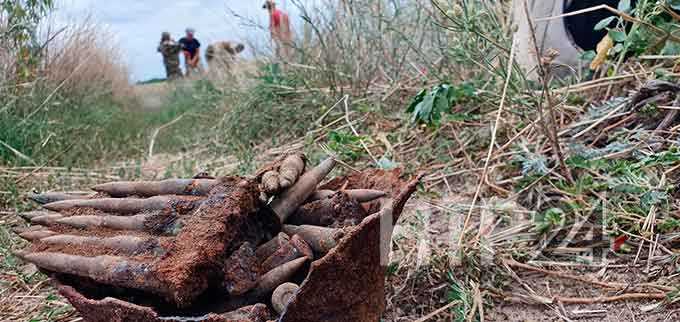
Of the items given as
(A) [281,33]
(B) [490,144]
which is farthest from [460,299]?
Answer: (A) [281,33]

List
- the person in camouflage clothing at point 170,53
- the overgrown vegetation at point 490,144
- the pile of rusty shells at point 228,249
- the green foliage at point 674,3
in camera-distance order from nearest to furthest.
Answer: the pile of rusty shells at point 228,249 → the overgrown vegetation at point 490,144 → the green foliage at point 674,3 → the person in camouflage clothing at point 170,53

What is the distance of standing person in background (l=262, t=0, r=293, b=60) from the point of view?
5014 millimetres

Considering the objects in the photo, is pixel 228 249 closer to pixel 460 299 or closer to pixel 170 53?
pixel 460 299

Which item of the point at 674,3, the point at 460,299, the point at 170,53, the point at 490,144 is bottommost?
the point at 460,299

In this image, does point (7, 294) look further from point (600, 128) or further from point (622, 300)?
point (600, 128)

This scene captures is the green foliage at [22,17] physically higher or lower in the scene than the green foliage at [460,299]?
higher

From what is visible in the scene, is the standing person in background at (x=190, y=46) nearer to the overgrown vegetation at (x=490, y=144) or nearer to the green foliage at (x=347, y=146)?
the overgrown vegetation at (x=490, y=144)

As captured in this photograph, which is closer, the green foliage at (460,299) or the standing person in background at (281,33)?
the green foliage at (460,299)

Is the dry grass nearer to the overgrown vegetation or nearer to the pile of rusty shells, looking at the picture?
the overgrown vegetation

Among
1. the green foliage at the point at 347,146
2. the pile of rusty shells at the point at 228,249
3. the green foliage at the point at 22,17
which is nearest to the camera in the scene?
the pile of rusty shells at the point at 228,249

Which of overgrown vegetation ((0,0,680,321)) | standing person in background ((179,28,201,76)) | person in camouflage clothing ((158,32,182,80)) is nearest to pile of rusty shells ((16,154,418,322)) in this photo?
overgrown vegetation ((0,0,680,321))

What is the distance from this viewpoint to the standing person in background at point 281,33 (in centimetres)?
501

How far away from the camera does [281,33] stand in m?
5.15

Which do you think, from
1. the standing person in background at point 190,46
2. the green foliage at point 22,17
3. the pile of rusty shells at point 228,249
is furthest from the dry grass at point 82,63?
the standing person in background at point 190,46
